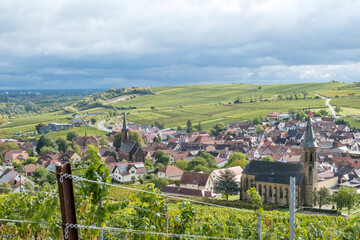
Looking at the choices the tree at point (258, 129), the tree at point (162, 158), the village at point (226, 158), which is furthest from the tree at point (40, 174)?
the tree at point (258, 129)

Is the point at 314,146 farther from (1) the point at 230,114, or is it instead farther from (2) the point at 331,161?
(1) the point at 230,114

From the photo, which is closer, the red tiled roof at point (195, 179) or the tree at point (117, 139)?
the red tiled roof at point (195, 179)

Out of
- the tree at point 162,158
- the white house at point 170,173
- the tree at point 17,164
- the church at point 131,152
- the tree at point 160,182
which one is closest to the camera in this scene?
the tree at point 160,182

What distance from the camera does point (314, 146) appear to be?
49.6 meters

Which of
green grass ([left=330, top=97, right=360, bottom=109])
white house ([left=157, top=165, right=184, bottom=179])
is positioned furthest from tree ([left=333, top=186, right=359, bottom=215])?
green grass ([left=330, top=97, right=360, bottom=109])

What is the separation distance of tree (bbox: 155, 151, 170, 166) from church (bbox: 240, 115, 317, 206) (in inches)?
1106

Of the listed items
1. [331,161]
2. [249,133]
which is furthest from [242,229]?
[249,133]

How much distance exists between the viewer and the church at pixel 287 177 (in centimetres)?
4969

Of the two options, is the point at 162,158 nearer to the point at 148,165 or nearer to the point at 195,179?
the point at 148,165

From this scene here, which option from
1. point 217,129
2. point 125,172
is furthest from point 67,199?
point 217,129

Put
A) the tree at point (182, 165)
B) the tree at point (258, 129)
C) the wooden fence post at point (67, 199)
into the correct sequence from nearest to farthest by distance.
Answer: the wooden fence post at point (67, 199) < the tree at point (182, 165) < the tree at point (258, 129)

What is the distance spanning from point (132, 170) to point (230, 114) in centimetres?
8713

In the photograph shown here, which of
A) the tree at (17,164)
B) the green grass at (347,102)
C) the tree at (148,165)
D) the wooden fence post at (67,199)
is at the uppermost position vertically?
the wooden fence post at (67,199)

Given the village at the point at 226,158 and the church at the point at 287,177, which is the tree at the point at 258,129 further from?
the church at the point at 287,177
